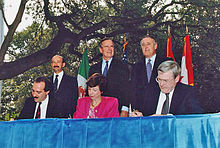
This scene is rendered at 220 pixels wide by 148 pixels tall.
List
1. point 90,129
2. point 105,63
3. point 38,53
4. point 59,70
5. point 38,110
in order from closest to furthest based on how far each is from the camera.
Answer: point 90,129, point 38,110, point 105,63, point 59,70, point 38,53

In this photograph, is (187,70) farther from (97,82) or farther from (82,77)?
(97,82)

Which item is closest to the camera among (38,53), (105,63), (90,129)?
(90,129)

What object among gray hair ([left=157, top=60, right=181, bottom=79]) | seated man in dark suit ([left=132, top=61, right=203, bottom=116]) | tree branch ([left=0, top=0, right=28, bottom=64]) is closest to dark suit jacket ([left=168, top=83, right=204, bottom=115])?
seated man in dark suit ([left=132, top=61, right=203, bottom=116])

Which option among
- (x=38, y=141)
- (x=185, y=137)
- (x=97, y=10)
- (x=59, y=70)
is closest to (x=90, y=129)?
(x=38, y=141)

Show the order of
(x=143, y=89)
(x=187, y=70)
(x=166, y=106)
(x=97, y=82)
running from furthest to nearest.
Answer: (x=187, y=70), (x=143, y=89), (x=97, y=82), (x=166, y=106)

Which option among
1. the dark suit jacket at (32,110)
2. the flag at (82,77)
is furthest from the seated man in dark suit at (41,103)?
the flag at (82,77)

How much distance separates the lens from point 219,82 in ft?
36.9

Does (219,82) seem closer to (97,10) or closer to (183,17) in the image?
(183,17)

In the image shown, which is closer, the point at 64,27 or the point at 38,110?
the point at 38,110

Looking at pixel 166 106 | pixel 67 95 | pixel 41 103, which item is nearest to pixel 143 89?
pixel 166 106

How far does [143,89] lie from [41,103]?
4.11 feet

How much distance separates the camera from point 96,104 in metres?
3.38

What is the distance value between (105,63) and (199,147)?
2630 millimetres

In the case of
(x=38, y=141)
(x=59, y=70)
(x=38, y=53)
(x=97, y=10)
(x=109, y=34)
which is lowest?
(x=38, y=141)
